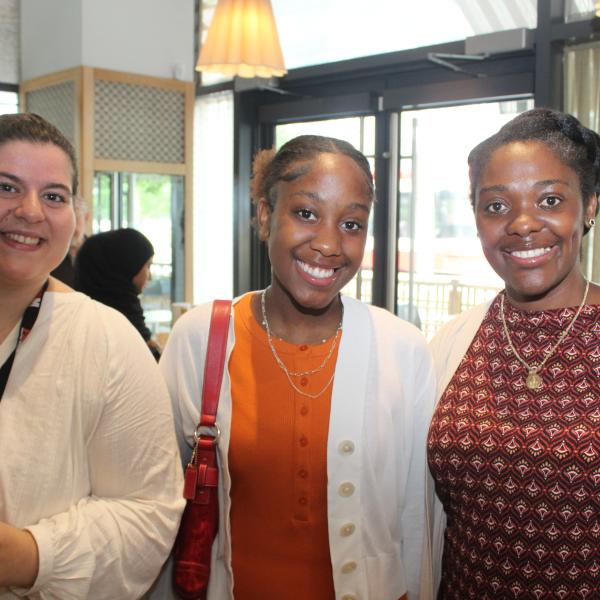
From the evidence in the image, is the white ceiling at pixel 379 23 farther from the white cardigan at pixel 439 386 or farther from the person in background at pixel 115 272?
the white cardigan at pixel 439 386

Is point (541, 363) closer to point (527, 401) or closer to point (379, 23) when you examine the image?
point (527, 401)

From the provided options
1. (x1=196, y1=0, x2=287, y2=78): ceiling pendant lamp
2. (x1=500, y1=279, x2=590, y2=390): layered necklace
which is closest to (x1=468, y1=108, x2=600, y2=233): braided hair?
(x1=500, y1=279, x2=590, y2=390): layered necklace

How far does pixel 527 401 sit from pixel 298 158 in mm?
747

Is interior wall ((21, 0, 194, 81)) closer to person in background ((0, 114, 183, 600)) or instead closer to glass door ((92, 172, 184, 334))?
glass door ((92, 172, 184, 334))

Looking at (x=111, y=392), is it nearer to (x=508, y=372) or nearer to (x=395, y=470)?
(x=395, y=470)

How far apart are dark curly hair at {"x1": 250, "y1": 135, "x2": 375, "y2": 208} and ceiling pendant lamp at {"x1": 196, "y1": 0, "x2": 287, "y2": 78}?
192 cm

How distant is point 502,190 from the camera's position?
1.72 metres

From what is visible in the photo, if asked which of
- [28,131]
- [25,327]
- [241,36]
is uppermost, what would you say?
[241,36]

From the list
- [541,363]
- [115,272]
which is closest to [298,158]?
[541,363]

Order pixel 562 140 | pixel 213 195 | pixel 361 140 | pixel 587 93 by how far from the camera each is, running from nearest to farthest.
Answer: pixel 562 140
pixel 587 93
pixel 361 140
pixel 213 195

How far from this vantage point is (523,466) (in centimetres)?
160

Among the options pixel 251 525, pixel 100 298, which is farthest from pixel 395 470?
pixel 100 298

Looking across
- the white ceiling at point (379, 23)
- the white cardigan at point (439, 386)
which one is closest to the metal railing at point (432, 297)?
the white ceiling at point (379, 23)

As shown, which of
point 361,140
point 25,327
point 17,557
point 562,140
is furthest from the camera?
point 361,140
